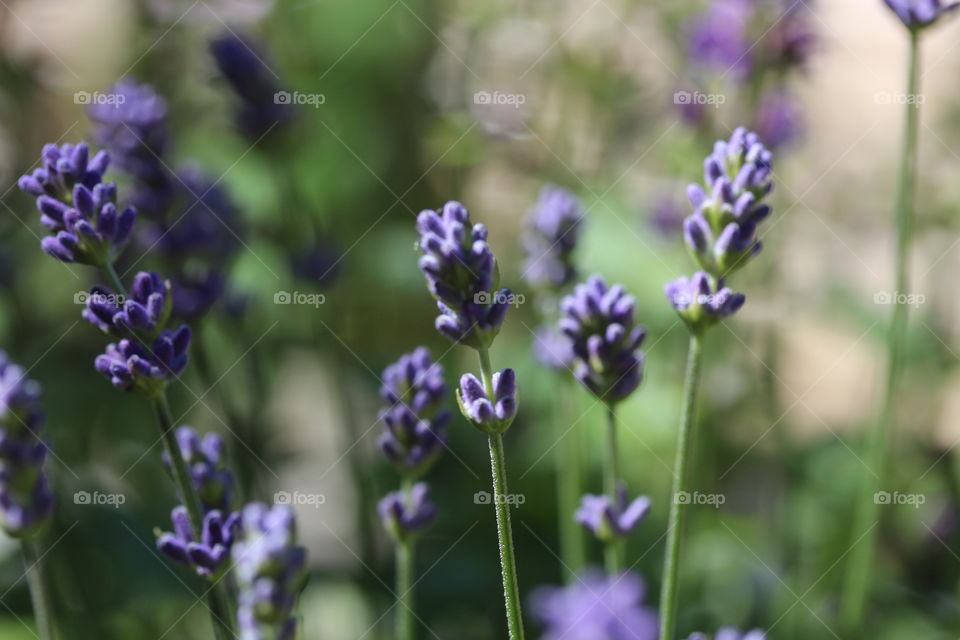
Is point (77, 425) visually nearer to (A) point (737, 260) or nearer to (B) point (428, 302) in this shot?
(B) point (428, 302)

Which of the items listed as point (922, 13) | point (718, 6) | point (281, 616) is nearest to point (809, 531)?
point (718, 6)
